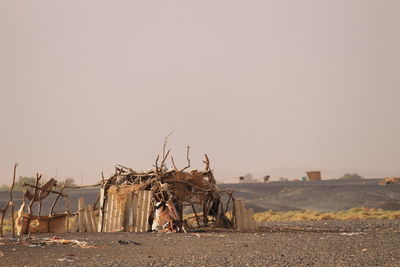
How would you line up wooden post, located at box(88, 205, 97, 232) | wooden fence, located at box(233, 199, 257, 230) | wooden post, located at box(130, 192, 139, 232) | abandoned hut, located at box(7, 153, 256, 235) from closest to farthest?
1. abandoned hut, located at box(7, 153, 256, 235)
2. wooden post, located at box(130, 192, 139, 232)
3. wooden post, located at box(88, 205, 97, 232)
4. wooden fence, located at box(233, 199, 257, 230)

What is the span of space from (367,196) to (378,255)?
36.1 meters

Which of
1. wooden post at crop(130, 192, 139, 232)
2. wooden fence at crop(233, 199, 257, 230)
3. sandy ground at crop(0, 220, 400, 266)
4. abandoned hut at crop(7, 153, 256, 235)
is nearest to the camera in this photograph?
sandy ground at crop(0, 220, 400, 266)

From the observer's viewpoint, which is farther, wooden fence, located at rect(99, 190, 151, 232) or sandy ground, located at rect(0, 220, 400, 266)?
wooden fence, located at rect(99, 190, 151, 232)

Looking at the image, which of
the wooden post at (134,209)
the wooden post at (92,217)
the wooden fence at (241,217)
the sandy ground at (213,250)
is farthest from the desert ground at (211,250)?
the wooden post at (92,217)

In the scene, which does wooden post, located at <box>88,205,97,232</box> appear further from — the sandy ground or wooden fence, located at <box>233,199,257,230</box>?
wooden fence, located at <box>233,199,257,230</box>

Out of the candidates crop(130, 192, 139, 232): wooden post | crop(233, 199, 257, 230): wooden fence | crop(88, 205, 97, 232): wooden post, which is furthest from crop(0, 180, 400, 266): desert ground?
crop(88, 205, 97, 232): wooden post

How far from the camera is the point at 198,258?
46.8 ft

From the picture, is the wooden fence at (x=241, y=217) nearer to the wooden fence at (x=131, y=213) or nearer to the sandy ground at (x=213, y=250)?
the sandy ground at (x=213, y=250)

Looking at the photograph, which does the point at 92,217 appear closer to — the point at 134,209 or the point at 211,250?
the point at 134,209

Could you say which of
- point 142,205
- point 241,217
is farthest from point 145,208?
point 241,217

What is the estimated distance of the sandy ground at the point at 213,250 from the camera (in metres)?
13.7

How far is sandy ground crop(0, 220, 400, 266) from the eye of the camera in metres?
13.7

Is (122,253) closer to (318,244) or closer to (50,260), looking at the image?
(50,260)

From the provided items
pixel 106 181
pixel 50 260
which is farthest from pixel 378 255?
pixel 106 181
